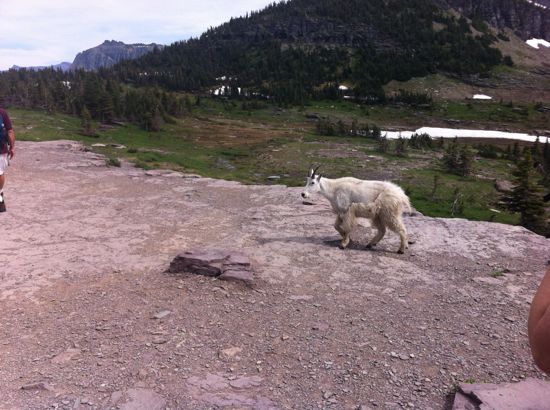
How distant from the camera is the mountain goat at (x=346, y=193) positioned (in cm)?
1180

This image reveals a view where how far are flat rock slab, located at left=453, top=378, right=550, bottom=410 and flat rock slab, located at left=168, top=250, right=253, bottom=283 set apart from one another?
4.87 metres

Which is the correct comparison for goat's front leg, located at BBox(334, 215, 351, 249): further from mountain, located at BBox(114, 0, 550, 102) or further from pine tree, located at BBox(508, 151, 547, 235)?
mountain, located at BBox(114, 0, 550, 102)

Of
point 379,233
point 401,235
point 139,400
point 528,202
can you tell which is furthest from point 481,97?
point 139,400

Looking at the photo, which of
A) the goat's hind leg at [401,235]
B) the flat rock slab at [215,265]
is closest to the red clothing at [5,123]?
the flat rock slab at [215,265]

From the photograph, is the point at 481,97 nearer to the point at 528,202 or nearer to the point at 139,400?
the point at 528,202

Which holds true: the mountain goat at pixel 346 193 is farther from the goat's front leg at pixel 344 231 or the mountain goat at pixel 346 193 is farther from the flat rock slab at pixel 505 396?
the flat rock slab at pixel 505 396

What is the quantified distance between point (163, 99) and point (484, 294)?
74.9 meters

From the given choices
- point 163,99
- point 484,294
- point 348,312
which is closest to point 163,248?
point 348,312

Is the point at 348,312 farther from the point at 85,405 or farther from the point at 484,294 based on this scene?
the point at 85,405

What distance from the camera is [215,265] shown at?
942cm

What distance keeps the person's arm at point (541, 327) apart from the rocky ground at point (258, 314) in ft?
12.8

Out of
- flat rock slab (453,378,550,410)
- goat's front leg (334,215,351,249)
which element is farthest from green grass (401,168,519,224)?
flat rock slab (453,378,550,410)

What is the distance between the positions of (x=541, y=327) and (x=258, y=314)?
6.24m

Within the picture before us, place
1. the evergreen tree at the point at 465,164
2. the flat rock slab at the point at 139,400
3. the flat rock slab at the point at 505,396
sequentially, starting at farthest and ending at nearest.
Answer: the evergreen tree at the point at 465,164 → the flat rock slab at the point at 139,400 → the flat rock slab at the point at 505,396
